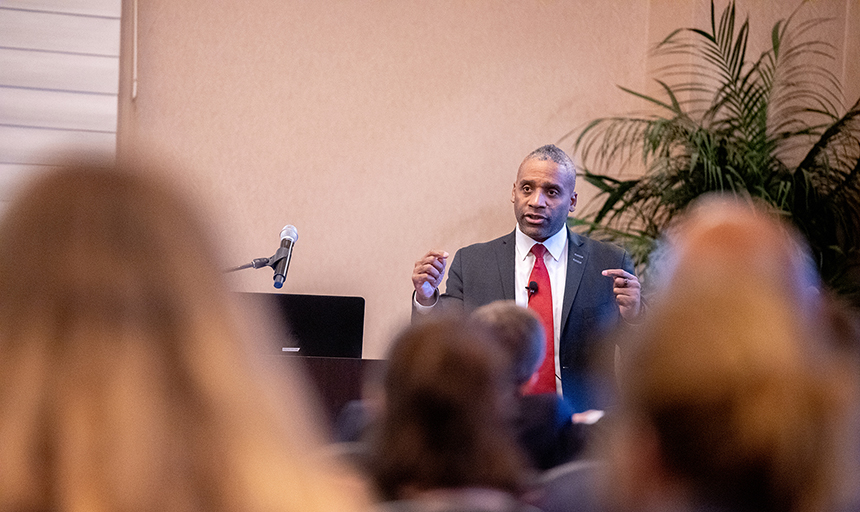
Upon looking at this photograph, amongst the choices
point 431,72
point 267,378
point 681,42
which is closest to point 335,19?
point 431,72

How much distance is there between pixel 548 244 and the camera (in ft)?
11.7

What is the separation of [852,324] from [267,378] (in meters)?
0.95

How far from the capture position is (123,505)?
2.16 feet

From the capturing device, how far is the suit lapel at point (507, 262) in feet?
11.3

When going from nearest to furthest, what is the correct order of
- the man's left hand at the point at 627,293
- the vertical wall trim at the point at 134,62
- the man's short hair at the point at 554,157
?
the man's left hand at the point at 627,293 → the man's short hair at the point at 554,157 → the vertical wall trim at the point at 134,62

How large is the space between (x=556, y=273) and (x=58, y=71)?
258 cm

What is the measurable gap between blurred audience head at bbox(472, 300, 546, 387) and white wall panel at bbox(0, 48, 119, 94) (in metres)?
3.09

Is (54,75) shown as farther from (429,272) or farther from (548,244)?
(548,244)

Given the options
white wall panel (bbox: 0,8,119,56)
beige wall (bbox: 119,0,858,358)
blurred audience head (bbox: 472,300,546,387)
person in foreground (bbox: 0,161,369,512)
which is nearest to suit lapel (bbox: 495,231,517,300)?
beige wall (bbox: 119,0,858,358)

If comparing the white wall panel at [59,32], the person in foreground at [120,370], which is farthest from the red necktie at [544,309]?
the person in foreground at [120,370]

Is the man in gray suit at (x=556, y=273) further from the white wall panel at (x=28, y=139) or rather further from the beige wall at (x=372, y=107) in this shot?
the white wall panel at (x=28, y=139)

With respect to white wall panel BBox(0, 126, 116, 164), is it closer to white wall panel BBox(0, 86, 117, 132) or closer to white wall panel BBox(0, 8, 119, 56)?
white wall panel BBox(0, 86, 117, 132)

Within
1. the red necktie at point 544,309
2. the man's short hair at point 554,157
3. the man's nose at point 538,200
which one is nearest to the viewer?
the red necktie at point 544,309

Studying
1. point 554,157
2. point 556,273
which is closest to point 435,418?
point 556,273
